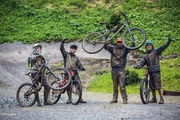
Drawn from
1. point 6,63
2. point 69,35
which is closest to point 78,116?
point 6,63

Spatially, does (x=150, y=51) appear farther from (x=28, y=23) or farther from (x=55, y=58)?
(x=28, y=23)

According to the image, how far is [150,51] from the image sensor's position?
16500mm

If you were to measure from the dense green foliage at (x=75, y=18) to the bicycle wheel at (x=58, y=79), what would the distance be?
2005 cm

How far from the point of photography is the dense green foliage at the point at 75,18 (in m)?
39.0

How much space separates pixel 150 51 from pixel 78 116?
601 cm

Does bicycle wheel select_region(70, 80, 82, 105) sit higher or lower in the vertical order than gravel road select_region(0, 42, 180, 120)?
higher

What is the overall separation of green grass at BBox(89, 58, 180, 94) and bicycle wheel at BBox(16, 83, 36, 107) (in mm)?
10014

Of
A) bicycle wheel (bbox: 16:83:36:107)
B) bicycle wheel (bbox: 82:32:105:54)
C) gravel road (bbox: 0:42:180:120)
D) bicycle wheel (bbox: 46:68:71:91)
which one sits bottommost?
gravel road (bbox: 0:42:180:120)

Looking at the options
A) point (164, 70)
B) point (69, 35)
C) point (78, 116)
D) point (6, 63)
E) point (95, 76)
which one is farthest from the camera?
point (69, 35)

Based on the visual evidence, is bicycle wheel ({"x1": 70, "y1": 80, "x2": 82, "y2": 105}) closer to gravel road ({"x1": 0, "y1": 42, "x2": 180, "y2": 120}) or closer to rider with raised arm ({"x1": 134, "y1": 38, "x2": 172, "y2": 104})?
gravel road ({"x1": 0, "y1": 42, "x2": 180, "y2": 120})

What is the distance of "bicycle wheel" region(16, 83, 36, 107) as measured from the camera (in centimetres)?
1516

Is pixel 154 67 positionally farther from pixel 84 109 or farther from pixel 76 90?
pixel 84 109

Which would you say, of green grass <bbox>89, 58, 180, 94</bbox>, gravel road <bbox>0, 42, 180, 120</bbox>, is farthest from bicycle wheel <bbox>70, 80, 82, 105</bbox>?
green grass <bbox>89, 58, 180, 94</bbox>

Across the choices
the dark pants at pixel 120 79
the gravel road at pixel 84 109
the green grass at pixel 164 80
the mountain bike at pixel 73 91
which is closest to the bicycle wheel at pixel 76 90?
the mountain bike at pixel 73 91
